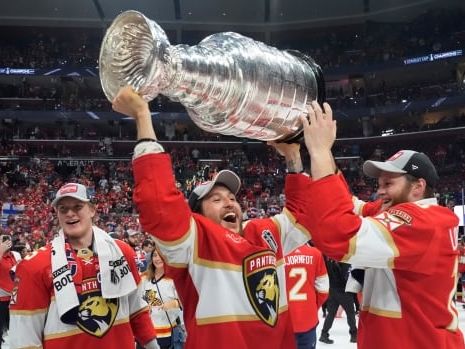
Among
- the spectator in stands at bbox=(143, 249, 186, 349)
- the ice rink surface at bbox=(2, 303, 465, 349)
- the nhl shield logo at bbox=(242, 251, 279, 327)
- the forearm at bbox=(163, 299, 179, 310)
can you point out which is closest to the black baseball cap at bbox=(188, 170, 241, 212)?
the nhl shield logo at bbox=(242, 251, 279, 327)

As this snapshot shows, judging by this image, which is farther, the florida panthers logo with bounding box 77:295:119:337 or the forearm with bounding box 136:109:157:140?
the florida panthers logo with bounding box 77:295:119:337

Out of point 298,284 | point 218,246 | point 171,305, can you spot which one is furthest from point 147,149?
point 298,284

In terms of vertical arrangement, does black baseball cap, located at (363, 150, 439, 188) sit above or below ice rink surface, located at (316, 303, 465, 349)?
above

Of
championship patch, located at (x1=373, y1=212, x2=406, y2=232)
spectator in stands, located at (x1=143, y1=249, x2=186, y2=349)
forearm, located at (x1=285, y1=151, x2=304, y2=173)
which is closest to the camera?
championship patch, located at (x1=373, y1=212, x2=406, y2=232)

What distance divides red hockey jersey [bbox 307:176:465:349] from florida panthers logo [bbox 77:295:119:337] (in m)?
1.18

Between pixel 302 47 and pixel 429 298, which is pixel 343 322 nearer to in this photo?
pixel 429 298

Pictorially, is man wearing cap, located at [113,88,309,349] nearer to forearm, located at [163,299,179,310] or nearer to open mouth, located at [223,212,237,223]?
open mouth, located at [223,212,237,223]

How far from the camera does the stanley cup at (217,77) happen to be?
1796mm

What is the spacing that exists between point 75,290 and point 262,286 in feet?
3.06

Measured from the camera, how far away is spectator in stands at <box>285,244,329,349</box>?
17.1 feet

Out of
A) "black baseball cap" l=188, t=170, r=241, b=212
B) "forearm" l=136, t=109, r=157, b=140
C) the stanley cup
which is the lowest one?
"black baseball cap" l=188, t=170, r=241, b=212

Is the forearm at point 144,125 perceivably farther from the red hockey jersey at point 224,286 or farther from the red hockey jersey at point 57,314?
the red hockey jersey at point 57,314

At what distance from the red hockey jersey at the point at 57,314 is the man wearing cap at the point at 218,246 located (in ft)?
2.17

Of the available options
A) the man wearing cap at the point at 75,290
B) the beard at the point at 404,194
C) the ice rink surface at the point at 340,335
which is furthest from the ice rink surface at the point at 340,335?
the beard at the point at 404,194
